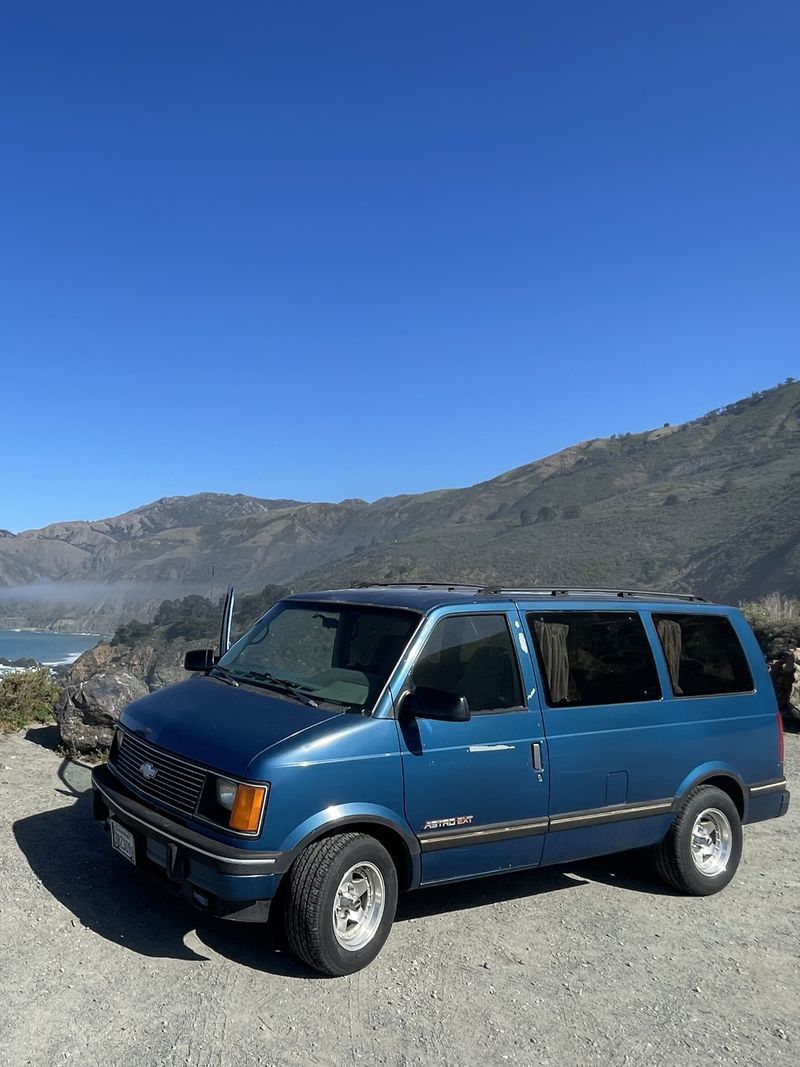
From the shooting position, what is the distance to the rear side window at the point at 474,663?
4668 mm

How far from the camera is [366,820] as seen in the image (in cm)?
412

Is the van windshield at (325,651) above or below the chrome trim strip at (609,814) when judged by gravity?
above

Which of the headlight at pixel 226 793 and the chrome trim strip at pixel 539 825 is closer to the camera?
the headlight at pixel 226 793

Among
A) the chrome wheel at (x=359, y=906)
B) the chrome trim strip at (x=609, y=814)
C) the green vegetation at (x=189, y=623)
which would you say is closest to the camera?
the chrome wheel at (x=359, y=906)

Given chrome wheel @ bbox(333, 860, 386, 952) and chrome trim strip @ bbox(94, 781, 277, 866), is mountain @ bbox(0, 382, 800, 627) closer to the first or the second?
chrome trim strip @ bbox(94, 781, 277, 866)

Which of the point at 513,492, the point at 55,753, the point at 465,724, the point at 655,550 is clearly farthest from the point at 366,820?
the point at 513,492

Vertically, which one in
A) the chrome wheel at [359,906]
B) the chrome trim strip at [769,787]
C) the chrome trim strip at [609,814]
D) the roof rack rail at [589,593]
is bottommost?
the chrome wheel at [359,906]

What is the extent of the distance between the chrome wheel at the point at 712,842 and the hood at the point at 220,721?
313cm

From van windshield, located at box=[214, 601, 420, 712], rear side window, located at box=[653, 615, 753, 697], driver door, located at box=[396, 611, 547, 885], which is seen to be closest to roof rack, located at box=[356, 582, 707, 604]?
rear side window, located at box=[653, 615, 753, 697]

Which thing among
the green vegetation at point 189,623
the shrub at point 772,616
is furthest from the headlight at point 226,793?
the shrub at point 772,616

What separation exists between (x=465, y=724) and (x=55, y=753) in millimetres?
4972

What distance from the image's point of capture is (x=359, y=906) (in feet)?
13.8

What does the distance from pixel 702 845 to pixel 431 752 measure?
105 inches

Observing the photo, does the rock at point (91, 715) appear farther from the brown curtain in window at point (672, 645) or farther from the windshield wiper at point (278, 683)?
the brown curtain in window at point (672, 645)
